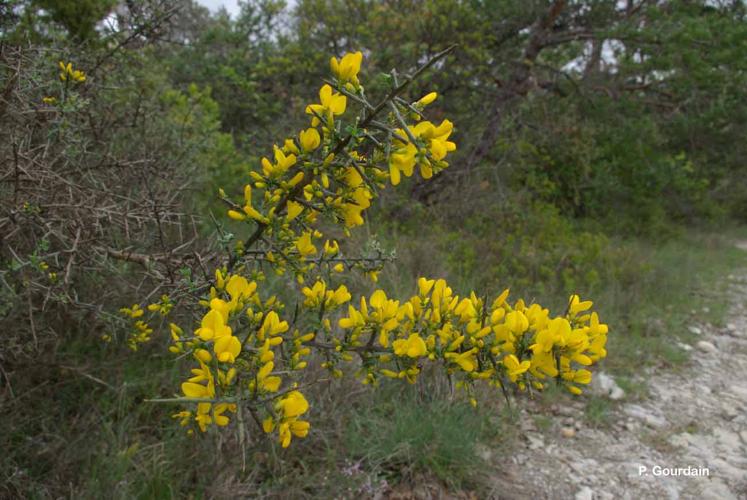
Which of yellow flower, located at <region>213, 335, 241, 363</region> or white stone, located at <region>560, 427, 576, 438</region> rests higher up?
yellow flower, located at <region>213, 335, 241, 363</region>

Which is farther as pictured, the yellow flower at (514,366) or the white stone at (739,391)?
the white stone at (739,391)

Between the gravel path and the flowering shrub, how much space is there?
1.48m

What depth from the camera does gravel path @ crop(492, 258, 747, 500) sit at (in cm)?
256

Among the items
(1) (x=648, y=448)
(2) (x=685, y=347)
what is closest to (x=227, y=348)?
(1) (x=648, y=448)

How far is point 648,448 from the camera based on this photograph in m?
2.91

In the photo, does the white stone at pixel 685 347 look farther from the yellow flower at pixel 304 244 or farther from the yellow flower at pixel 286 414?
the yellow flower at pixel 286 414

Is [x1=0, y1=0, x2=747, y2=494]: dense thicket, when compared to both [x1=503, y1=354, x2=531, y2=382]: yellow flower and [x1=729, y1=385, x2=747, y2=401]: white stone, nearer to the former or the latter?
[x1=729, y1=385, x2=747, y2=401]: white stone

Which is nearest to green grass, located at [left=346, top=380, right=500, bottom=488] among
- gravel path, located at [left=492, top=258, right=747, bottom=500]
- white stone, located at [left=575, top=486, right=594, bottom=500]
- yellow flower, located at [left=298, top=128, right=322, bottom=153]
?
gravel path, located at [left=492, top=258, right=747, bottom=500]

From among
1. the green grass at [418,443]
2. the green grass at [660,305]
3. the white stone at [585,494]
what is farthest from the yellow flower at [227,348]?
the green grass at [660,305]

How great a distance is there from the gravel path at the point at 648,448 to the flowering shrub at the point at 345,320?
148 cm

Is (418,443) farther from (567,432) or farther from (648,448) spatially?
(648,448)

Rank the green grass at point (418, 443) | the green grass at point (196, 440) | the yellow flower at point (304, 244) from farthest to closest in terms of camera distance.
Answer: the green grass at point (418, 443) < the green grass at point (196, 440) < the yellow flower at point (304, 244)

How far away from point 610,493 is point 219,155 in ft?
13.6

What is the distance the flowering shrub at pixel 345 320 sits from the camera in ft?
3.22
